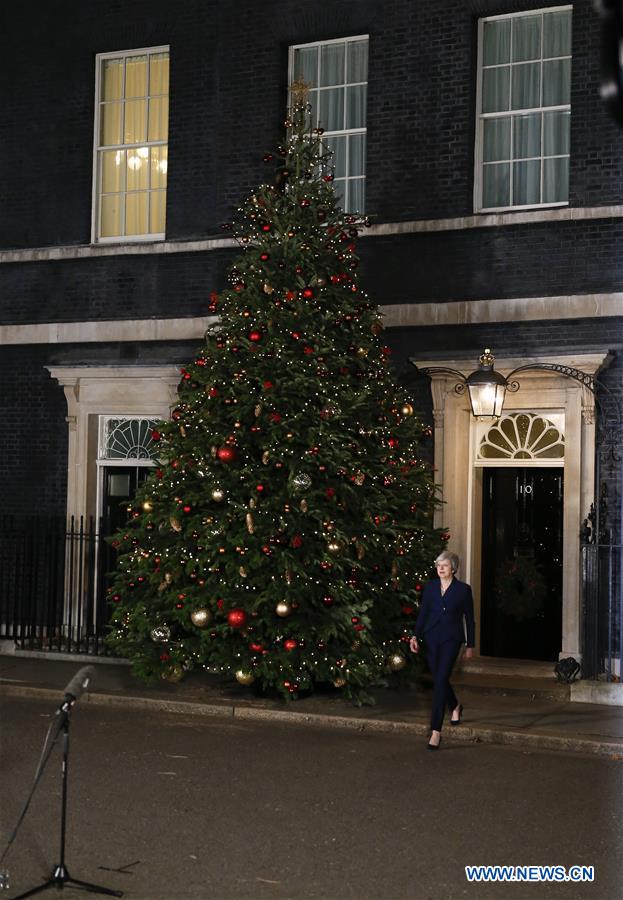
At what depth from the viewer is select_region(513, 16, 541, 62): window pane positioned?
53.6ft

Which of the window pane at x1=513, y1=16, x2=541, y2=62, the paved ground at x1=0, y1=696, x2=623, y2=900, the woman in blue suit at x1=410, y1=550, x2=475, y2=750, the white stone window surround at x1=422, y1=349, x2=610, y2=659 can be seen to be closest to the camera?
the paved ground at x1=0, y1=696, x2=623, y2=900

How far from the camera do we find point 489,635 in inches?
655

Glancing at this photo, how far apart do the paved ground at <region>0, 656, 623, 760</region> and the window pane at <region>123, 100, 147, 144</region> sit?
7.38m

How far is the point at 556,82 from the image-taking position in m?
16.2

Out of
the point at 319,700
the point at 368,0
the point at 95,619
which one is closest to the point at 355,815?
the point at 319,700

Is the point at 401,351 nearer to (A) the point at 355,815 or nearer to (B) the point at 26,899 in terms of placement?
(A) the point at 355,815

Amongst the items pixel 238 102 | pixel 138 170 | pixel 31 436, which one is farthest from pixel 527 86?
pixel 31 436

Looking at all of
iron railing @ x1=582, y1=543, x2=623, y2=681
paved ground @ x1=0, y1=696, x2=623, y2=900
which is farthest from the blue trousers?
iron railing @ x1=582, y1=543, x2=623, y2=681

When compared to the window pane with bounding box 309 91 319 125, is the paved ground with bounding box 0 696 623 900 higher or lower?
lower

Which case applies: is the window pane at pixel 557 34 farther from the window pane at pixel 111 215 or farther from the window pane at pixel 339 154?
the window pane at pixel 111 215

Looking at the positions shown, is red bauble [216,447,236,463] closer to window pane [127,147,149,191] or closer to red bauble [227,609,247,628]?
red bauble [227,609,247,628]

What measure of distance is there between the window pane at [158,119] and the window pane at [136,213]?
782 mm

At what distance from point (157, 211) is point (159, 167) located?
Result: 0.60 metres

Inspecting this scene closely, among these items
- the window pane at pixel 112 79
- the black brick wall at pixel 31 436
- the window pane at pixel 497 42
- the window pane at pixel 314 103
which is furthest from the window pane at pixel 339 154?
the black brick wall at pixel 31 436
